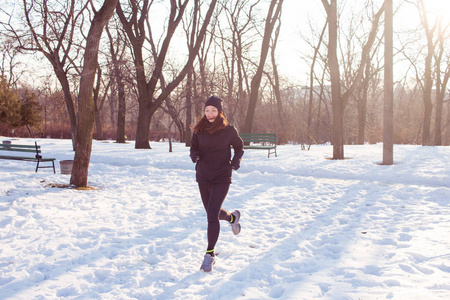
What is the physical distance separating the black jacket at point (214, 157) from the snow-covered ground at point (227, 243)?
3.27 feet

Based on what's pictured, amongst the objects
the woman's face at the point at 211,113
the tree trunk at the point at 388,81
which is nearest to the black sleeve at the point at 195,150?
the woman's face at the point at 211,113

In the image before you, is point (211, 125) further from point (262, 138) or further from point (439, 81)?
point (439, 81)

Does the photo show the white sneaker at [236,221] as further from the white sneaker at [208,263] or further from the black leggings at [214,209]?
the white sneaker at [208,263]

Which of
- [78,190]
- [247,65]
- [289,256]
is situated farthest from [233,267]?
[247,65]

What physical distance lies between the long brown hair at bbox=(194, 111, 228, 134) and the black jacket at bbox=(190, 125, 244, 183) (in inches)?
2.1

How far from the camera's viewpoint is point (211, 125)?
13.2ft

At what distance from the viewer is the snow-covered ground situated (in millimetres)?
3291

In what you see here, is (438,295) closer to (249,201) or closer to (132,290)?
(132,290)

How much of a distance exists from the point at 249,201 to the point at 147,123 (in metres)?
13.3

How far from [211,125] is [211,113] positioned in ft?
0.45

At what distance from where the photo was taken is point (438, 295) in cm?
299

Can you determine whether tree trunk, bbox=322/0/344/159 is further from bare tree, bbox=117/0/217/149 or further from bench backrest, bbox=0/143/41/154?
bench backrest, bbox=0/143/41/154

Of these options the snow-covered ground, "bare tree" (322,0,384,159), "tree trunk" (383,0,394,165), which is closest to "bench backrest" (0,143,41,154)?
the snow-covered ground

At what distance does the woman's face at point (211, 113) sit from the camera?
400 centimetres
